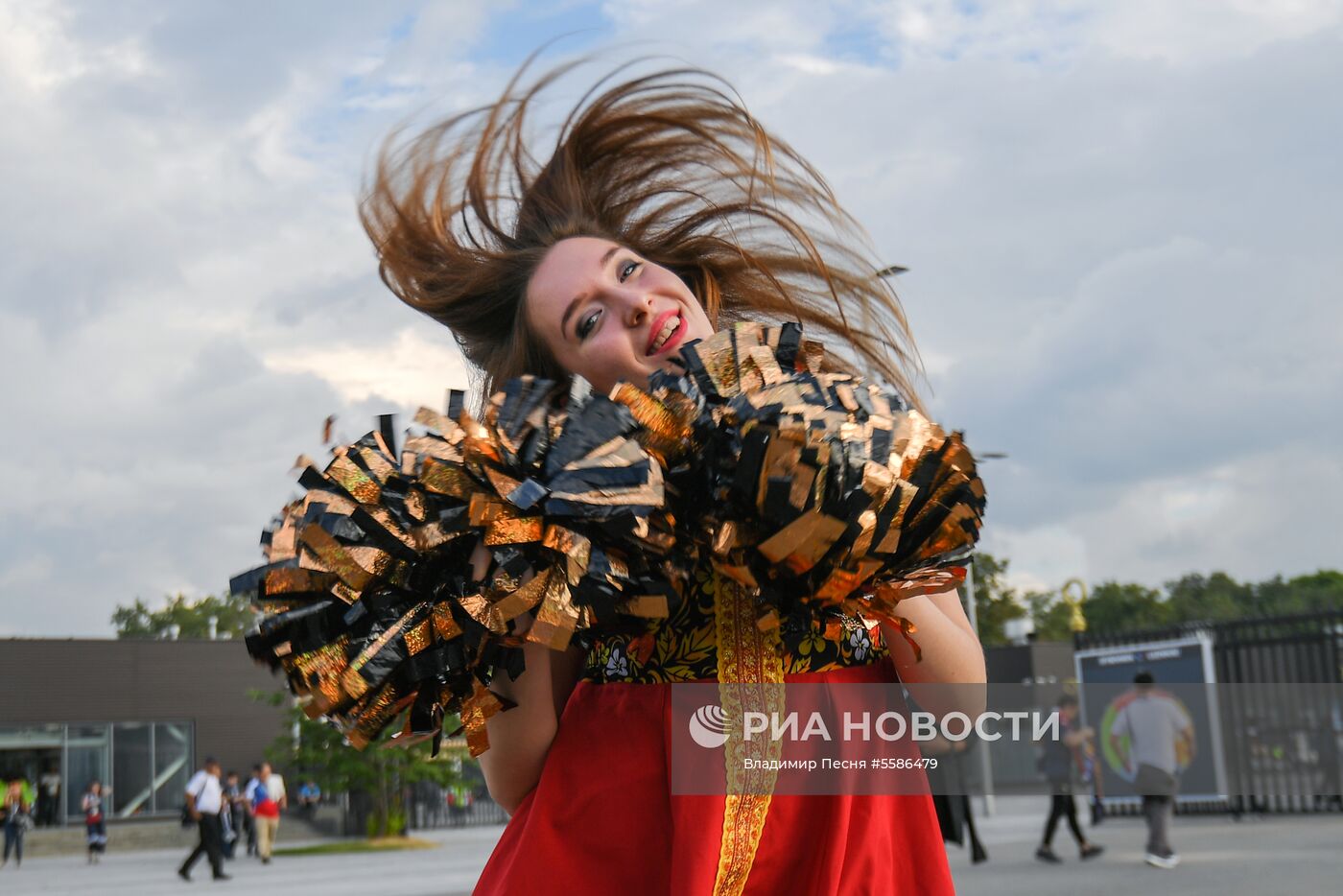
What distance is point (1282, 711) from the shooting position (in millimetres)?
14883

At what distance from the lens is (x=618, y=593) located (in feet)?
4.93

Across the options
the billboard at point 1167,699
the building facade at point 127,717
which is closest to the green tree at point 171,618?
the building facade at point 127,717

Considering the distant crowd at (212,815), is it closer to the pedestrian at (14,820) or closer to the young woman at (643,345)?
the pedestrian at (14,820)

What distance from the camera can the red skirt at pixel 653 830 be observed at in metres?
1.76

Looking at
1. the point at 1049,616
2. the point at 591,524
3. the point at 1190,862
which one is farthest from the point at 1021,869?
the point at 1049,616

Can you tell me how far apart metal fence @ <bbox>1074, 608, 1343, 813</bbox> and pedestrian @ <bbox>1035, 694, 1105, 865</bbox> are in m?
3.20

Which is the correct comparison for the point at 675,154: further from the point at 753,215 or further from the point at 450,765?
the point at 450,765

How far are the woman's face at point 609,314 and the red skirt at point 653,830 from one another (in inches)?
22.4

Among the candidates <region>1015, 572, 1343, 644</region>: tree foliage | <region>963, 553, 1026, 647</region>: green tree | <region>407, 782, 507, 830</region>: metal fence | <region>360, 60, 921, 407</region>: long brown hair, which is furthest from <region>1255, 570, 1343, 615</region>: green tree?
<region>360, 60, 921, 407</region>: long brown hair

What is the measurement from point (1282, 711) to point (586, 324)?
15.0 meters

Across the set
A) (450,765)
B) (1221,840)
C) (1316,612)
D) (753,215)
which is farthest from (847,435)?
(450,765)

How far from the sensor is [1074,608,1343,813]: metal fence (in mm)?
14398

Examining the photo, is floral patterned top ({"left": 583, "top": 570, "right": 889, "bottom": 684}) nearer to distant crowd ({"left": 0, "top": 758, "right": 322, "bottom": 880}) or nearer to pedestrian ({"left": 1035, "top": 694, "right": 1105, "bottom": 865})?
pedestrian ({"left": 1035, "top": 694, "right": 1105, "bottom": 865})

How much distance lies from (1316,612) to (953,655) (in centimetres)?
1487
